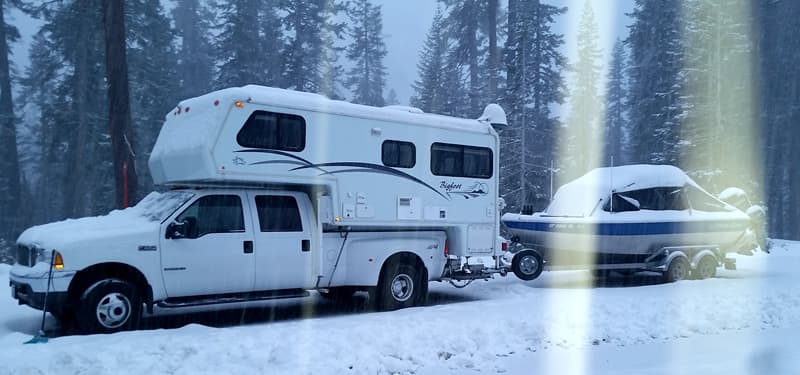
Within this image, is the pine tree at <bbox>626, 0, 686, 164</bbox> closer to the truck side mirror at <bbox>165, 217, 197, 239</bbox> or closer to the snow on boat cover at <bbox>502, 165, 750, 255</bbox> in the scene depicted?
the snow on boat cover at <bbox>502, 165, 750, 255</bbox>

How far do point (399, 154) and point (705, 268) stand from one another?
843cm

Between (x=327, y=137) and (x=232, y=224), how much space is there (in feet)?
6.41

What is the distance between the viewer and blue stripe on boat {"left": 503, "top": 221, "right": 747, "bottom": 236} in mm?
13031

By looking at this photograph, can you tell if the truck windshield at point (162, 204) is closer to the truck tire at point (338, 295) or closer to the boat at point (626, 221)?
the truck tire at point (338, 295)

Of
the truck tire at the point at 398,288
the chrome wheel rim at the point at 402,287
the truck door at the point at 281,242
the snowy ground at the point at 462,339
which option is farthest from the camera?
the chrome wheel rim at the point at 402,287

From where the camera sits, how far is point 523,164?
27.1 metres

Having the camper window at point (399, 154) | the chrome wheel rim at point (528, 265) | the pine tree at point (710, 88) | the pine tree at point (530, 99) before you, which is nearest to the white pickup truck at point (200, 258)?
the camper window at point (399, 154)

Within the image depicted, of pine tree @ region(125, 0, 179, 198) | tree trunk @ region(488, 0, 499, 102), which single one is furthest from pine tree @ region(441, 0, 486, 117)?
pine tree @ region(125, 0, 179, 198)

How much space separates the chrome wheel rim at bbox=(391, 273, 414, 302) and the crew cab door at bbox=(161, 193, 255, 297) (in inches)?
98.5

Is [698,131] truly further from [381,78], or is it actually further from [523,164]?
[381,78]

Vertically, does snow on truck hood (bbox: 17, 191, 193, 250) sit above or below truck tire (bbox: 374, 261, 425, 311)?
above

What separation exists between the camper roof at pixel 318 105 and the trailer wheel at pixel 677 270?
18.7 ft

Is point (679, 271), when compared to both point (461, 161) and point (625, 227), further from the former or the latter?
point (461, 161)

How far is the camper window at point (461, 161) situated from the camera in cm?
1070
